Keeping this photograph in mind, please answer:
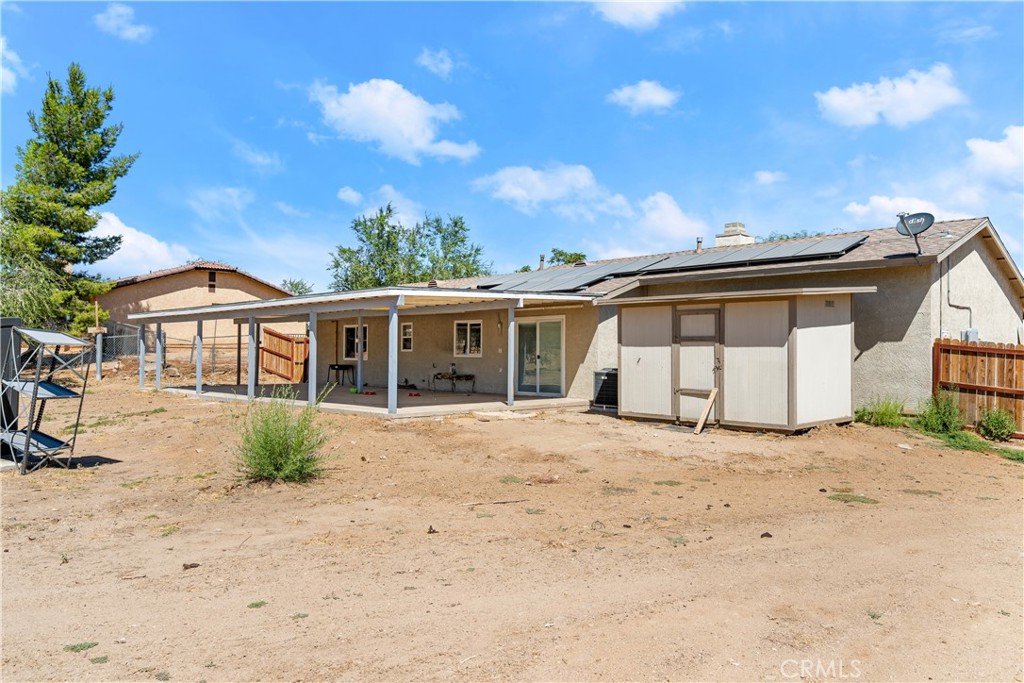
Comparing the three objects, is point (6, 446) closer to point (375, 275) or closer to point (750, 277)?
point (750, 277)

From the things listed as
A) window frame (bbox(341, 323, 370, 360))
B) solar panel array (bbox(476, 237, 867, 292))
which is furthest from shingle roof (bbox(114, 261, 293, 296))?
solar panel array (bbox(476, 237, 867, 292))

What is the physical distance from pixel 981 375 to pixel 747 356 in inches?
152

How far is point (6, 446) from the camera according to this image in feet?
29.8

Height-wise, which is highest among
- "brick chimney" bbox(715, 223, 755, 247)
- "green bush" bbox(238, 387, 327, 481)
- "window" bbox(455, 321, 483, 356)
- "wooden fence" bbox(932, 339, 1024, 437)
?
"brick chimney" bbox(715, 223, 755, 247)

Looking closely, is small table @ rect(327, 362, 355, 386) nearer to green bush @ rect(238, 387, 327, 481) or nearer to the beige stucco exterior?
the beige stucco exterior

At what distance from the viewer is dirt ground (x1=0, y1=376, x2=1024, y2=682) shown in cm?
327

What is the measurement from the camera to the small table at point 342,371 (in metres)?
22.8

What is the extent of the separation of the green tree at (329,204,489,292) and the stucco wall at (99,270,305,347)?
33.9 ft

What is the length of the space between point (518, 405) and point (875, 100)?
1005 cm

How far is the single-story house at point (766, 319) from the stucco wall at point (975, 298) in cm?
4

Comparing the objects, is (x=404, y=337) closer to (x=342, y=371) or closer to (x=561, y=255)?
(x=342, y=371)

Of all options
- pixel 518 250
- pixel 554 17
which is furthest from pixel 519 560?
pixel 518 250

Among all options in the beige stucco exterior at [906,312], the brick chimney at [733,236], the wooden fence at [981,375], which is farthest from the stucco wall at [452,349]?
the wooden fence at [981,375]

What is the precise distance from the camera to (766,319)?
36.6ft
